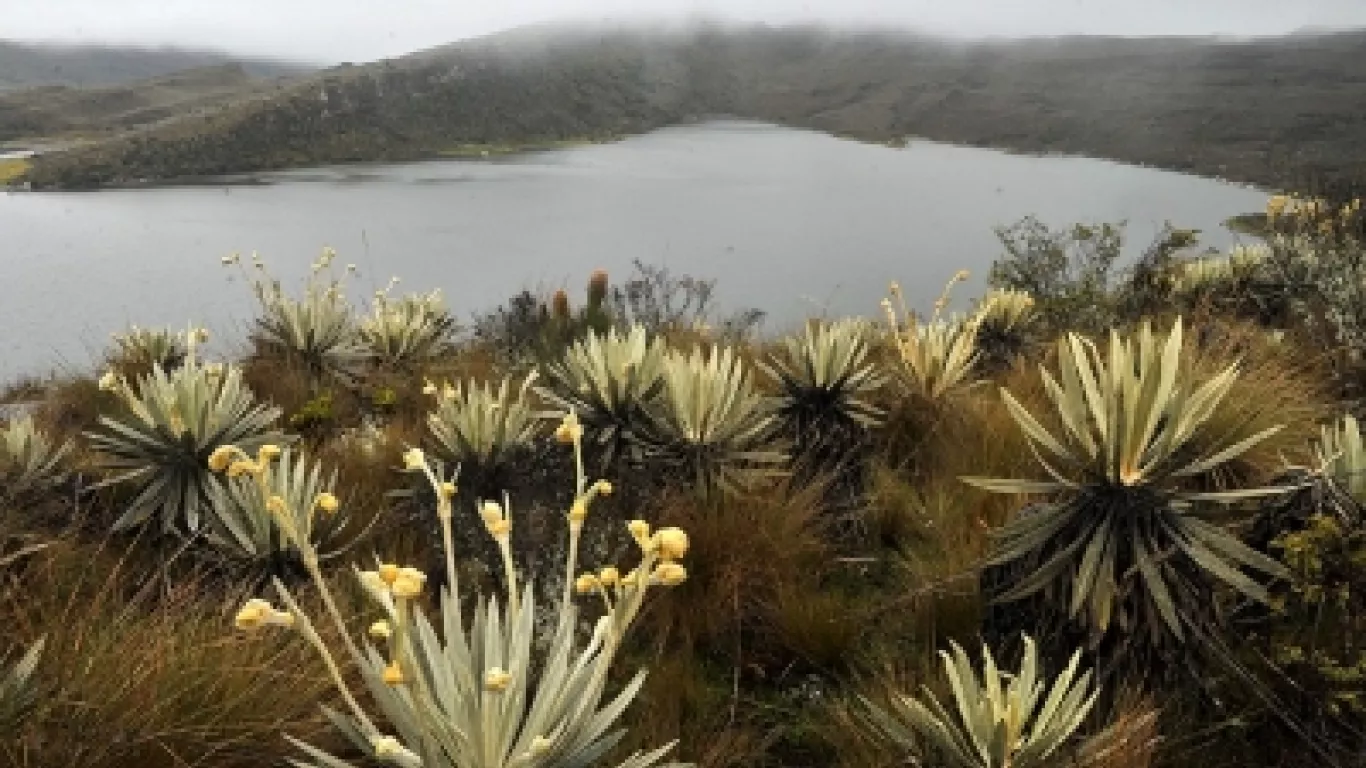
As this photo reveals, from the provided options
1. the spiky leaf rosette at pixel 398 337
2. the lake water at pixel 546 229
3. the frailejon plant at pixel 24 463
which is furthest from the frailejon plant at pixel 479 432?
the lake water at pixel 546 229

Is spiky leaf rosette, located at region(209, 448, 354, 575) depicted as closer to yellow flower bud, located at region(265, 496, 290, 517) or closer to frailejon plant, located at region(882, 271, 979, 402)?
yellow flower bud, located at region(265, 496, 290, 517)

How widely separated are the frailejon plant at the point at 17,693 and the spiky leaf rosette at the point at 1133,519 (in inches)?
105

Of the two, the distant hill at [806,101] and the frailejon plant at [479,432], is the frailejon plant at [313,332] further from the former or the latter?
the distant hill at [806,101]

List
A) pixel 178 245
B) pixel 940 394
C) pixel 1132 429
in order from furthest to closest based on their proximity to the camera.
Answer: pixel 178 245 → pixel 940 394 → pixel 1132 429

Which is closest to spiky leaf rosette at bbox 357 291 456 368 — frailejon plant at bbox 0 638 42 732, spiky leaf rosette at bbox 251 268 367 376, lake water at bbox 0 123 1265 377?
spiky leaf rosette at bbox 251 268 367 376

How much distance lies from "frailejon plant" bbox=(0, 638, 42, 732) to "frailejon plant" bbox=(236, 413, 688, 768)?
2.15 feet

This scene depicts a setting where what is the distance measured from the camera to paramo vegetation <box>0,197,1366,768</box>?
6.29 ft

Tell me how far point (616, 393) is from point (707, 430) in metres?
0.54

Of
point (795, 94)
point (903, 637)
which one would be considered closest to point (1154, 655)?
point (903, 637)

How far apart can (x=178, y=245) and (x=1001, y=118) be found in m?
76.2

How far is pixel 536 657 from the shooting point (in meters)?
3.03

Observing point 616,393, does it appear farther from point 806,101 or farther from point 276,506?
point 806,101

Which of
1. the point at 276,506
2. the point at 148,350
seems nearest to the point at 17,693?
the point at 276,506

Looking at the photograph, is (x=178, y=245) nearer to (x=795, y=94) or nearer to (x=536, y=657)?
(x=536, y=657)
